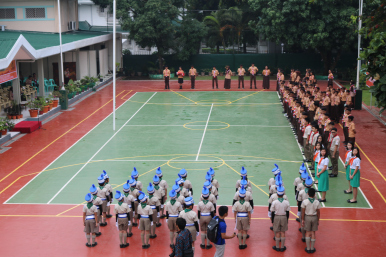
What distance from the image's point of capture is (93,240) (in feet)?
38.4

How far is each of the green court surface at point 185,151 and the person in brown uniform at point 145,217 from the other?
3.20 metres

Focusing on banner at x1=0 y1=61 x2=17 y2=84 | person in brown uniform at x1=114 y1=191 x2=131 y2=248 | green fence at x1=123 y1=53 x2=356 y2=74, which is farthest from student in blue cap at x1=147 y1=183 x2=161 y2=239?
green fence at x1=123 y1=53 x2=356 y2=74

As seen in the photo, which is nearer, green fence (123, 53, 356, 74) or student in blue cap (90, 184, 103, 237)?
student in blue cap (90, 184, 103, 237)

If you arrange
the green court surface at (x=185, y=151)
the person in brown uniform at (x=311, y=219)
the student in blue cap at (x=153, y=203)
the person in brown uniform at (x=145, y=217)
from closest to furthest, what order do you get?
the person in brown uniform at (x=311, y=219), the person in brown uniform at (x=145, y=217), the student in blue cap at (x=153, y=203), the green court surface at (x=185, y=151)

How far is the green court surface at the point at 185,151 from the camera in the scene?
15.5m

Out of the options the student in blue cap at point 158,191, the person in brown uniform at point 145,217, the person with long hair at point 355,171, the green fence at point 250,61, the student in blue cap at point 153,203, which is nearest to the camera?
the person in brown uniform at point 145,217

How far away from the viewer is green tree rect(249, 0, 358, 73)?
3638cm

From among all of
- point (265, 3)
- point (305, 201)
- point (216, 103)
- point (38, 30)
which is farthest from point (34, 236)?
point (265, 3)

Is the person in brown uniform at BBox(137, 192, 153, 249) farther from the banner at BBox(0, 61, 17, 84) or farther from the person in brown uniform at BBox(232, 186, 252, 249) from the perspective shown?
the banner at BBox(0, 61, 17, 84)

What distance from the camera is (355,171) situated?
45.2 ft

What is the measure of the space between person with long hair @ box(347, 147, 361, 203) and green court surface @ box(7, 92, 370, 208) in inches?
14.6

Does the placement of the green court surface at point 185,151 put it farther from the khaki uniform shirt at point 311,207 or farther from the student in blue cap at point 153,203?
the khaki uniform shirt at point 311,207

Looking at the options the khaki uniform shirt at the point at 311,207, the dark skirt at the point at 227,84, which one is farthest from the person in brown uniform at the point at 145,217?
the dark skirt at the point at 227,84

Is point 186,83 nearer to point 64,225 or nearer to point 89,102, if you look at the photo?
point 89,102
